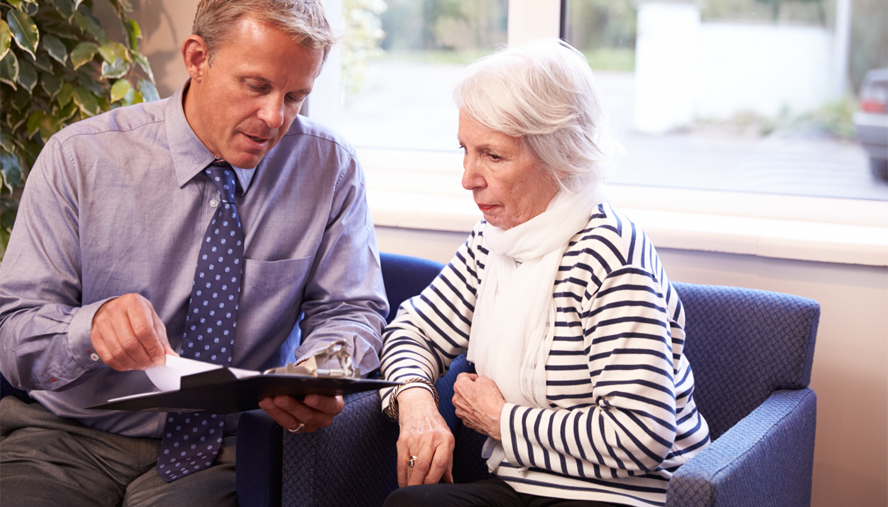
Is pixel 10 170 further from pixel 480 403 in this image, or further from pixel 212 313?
pixel 480 403

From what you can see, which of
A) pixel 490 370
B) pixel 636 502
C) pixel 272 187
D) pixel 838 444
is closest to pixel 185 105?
pixel 272 187

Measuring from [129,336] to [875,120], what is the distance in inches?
78.8

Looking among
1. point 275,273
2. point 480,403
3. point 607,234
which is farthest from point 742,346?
point 275,273

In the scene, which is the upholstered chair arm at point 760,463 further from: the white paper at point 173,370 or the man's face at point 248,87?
the man's face at point 248,87

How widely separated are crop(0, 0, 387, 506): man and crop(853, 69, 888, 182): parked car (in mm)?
1514

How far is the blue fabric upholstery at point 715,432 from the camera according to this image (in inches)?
47.6

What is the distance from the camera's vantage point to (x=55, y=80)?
2143mm

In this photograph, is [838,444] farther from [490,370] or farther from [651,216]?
[490,370]

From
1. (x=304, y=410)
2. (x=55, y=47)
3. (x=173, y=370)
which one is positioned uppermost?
(x=55, y=47)

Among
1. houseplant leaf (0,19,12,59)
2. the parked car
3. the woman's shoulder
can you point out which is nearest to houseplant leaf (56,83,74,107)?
houseplant leaf (0,19,12,59)

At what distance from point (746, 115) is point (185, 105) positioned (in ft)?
5.28

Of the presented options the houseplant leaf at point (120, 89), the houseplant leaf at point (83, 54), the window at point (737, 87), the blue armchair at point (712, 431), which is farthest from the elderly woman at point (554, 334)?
the houseplant leaf at point (83, 54)

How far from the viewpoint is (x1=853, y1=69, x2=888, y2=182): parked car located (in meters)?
2.01

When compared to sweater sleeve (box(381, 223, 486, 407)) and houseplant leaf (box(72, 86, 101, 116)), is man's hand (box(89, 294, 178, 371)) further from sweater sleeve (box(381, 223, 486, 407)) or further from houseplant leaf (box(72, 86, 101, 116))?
houseplant leaf (box(72, 86, 101, 116))
